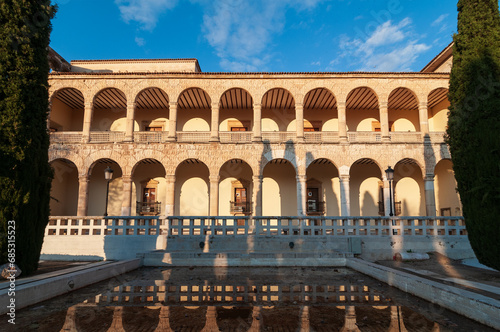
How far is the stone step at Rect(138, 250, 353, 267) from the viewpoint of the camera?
8266mm

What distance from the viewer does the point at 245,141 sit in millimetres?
15859

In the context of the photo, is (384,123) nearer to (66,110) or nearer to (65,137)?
(65,137)

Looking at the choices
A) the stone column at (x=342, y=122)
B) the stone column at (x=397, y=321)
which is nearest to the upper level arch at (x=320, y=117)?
the stone column at (x=342, y=122)

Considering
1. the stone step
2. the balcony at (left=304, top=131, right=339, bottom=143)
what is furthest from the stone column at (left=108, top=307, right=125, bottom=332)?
the balcony at (left=304, top=131, right=339, bottom=143)

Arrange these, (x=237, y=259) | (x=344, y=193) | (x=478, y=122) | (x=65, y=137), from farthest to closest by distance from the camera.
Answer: (x=65, y=137), (x=344, y=193), (x=237, y=259), (x=478, y=122)

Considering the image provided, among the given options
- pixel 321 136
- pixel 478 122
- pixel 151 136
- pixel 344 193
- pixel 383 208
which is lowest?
pixel 383 208

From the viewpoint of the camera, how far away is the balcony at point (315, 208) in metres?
18.2

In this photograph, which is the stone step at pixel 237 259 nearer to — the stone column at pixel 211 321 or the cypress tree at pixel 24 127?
the cypress tree at pixel 24 127

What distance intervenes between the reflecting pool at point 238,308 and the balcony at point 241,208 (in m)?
11.7

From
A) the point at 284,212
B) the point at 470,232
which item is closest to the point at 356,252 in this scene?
the point at 470,232

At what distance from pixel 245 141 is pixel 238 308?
12095 mm

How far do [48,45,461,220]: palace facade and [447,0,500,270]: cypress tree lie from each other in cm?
743

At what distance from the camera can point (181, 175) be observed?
60.6ft

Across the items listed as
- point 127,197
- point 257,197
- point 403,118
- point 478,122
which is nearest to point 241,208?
point 257,197
